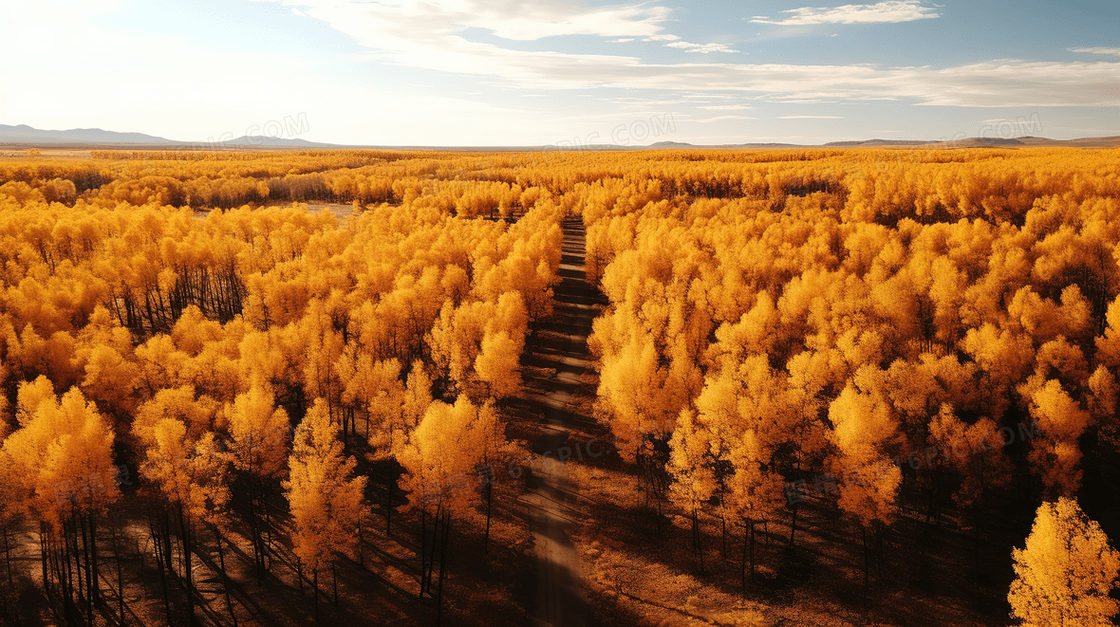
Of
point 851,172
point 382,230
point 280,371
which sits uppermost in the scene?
point 851,172

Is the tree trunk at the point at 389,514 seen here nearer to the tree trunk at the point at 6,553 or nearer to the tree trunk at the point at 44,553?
the tree trunk at the point at 44,553

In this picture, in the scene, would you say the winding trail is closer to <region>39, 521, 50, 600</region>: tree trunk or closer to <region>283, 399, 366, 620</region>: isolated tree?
<region>283, 399, 366, 620</region>: isolated tree

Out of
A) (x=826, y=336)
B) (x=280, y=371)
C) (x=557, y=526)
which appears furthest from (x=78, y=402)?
(x=826, y=336)

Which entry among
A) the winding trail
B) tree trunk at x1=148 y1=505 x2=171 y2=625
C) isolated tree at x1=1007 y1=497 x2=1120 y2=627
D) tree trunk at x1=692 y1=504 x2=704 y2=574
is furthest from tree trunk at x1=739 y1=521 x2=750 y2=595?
tree trunk at x1=148 y1=505 x2=171 y2=625

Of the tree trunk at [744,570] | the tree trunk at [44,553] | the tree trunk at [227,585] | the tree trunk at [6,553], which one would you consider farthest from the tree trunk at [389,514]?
the tree trunk at [744,570]

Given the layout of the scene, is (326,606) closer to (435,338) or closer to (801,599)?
(435,338)
